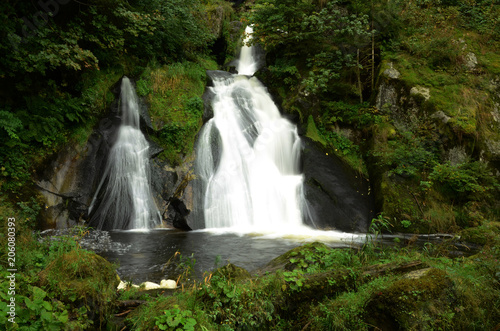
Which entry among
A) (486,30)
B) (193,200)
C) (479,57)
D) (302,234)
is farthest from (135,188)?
(486,30)

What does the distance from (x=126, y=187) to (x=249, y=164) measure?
4.29 m

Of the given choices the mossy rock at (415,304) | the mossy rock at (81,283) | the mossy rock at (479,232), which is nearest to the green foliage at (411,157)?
the mossy rock at (479,232)

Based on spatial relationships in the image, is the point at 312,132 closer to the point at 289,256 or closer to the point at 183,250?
the point at 183,250

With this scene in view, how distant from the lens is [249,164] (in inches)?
426

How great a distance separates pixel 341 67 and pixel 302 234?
7577mm

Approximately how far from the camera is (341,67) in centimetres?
1230

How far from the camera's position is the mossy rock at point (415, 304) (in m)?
2.75

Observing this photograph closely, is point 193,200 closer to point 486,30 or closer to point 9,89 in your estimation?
point 9,89

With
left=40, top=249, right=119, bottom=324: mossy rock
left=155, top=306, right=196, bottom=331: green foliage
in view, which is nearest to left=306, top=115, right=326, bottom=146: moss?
left=40, top=249, right=119, bottom=324: mossy rock

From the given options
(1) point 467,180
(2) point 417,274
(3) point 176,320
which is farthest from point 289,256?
(1) point 467,180

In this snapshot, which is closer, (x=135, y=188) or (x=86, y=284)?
(x=86, y=284)

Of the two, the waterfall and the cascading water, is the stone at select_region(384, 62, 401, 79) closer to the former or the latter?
the waterfall

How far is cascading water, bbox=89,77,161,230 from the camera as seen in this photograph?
8.69 m

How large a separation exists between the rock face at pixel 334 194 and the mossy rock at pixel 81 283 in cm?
708
